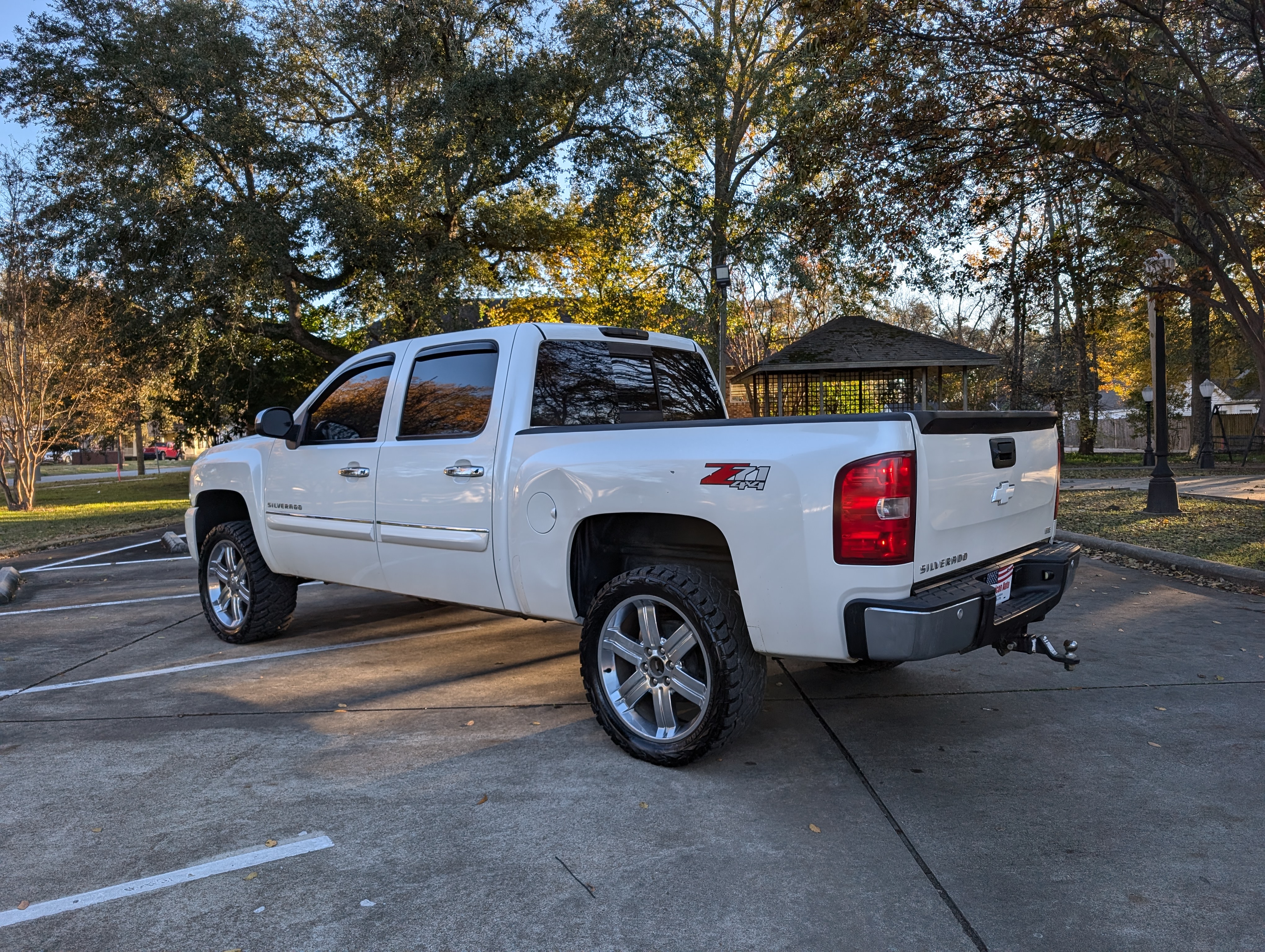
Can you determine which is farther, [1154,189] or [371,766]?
[1154,189]

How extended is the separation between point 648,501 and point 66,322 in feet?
70.4

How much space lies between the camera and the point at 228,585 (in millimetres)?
6680

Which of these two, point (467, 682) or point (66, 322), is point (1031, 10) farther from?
point (66, 322)

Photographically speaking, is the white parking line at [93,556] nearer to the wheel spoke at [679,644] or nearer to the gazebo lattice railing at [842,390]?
the wheel spoke at [679,644]

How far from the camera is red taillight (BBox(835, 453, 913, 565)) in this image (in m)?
3.42

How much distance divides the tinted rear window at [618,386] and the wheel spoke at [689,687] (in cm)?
132

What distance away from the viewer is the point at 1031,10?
10039mm

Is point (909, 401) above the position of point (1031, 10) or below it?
below

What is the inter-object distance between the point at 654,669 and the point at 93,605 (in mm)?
6511

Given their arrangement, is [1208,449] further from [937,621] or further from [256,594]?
[256,594]

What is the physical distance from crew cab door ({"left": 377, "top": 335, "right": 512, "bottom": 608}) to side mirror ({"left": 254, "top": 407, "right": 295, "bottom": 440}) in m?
0.99

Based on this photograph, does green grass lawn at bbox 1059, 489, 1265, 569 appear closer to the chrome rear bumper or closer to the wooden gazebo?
the chrome rear bumper

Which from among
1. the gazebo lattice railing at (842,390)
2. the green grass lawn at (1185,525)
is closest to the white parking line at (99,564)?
the green grass lawn at (1185,525)

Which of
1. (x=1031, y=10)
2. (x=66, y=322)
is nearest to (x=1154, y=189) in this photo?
(x=1031, y=10)
